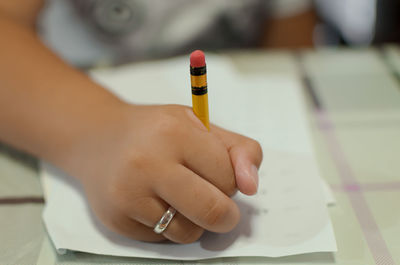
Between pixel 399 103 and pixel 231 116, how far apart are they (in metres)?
0.23

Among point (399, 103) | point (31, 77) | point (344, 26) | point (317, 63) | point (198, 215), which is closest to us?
point (198, 215)

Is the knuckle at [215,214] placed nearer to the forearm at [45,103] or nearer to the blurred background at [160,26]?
the forearm at [45,103]

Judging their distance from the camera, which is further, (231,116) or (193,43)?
(193,43)

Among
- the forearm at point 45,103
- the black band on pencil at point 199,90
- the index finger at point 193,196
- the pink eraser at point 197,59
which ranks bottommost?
the index finger at point 193,196

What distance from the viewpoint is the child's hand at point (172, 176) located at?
0.94 feet

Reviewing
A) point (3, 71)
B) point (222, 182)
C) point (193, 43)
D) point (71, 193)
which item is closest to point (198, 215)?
point (222, 182)

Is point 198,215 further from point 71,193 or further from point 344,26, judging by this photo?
point 344,26

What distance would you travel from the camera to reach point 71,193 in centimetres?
38

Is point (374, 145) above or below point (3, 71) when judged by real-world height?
below

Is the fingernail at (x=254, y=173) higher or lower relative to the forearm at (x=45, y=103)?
lower

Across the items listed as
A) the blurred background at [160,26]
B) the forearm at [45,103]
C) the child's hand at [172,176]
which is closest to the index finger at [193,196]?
the child's hand at [172,176]

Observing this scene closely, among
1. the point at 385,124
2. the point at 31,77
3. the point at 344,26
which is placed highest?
the point at 31,77

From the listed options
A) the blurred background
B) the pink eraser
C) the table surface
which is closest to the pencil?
the pink eraser

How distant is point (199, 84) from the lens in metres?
0.29
